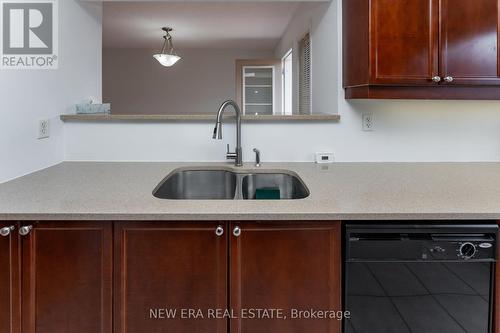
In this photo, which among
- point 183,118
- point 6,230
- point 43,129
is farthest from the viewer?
point 183,118

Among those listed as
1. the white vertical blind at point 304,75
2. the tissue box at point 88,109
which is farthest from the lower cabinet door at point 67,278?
the white vertical blind at point 304,75

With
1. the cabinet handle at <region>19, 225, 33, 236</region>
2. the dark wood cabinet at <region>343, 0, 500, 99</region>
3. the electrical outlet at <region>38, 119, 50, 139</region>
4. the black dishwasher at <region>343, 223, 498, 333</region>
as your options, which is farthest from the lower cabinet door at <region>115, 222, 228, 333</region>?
the dark wood cabinet at <region>343, 0, 500, 99</region>

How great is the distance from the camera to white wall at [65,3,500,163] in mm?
2305

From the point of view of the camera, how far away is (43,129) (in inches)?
79.6

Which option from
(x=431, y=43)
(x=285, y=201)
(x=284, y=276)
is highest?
(x=431, y=43)

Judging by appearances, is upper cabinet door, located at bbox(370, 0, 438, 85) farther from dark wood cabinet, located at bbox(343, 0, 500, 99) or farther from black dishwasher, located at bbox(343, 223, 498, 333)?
black dishwasher, located at bbox(343, 223, 498, 333)

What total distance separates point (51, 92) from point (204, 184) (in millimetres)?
889

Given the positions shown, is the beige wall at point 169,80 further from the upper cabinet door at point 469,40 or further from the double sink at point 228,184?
the upper cabinet door at point 469,40

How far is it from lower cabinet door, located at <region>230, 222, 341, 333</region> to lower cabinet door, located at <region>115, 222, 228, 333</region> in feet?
0.19

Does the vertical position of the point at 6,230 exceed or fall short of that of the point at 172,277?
it exceeds it

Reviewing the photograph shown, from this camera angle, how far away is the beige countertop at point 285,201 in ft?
4.15

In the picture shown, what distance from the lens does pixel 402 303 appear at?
130 centimetres

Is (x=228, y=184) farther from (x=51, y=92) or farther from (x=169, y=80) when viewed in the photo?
(x=169, y=80)

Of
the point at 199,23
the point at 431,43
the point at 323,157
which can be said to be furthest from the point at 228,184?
the point at 199,23
